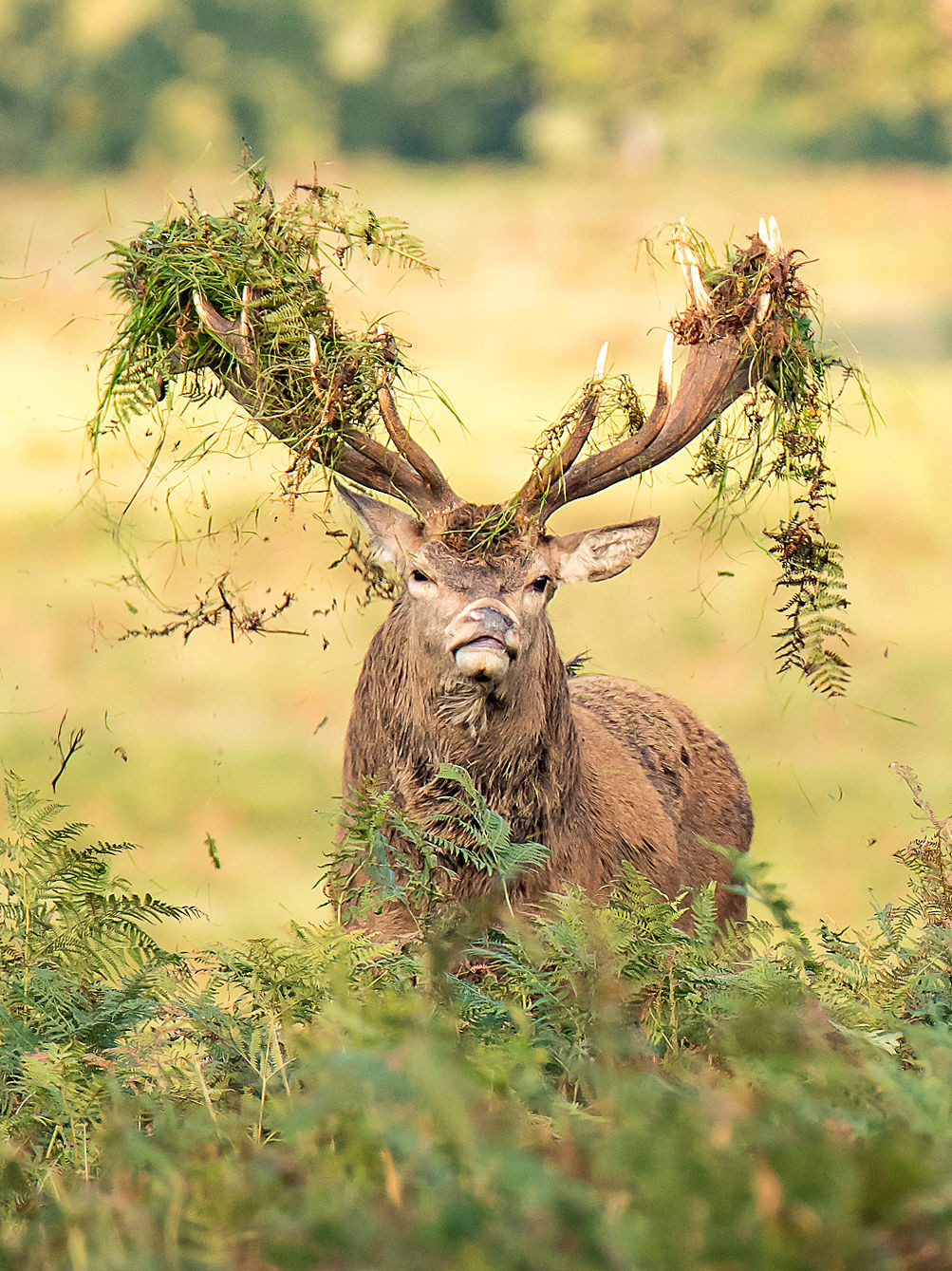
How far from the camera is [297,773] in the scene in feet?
52.6

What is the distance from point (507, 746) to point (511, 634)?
54cm

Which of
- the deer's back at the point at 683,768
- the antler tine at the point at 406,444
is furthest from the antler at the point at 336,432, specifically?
the deer's back at the point at 683,768

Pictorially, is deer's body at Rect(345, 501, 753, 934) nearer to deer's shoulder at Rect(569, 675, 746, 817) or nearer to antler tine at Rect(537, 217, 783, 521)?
deer's shoulder at Rect(569, 675, 746, 817)

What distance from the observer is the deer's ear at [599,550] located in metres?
6.48

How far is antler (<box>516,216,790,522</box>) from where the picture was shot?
21.1 ft

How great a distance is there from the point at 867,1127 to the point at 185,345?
4.21 meters

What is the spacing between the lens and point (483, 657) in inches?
224

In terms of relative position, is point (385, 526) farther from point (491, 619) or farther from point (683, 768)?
point (683, 768)

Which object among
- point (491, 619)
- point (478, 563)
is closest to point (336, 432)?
point (478, 563)

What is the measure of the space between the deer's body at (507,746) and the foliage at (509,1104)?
0.56 m

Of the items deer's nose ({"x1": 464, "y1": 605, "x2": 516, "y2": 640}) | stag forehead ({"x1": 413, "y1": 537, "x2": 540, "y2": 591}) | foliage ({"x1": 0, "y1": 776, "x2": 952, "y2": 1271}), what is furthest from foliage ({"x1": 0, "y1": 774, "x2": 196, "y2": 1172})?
stag forehead ({"x1": 413, "y1": 537, "x2": 540, "y2": 591})

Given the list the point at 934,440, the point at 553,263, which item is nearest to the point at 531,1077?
the point at 934,440

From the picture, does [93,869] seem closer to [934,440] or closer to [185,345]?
[185,345]

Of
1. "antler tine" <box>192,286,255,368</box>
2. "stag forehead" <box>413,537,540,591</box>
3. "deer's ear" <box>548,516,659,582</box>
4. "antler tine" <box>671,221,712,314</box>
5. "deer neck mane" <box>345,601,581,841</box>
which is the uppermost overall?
"antler tine" <box>671,221,712,314</box>
